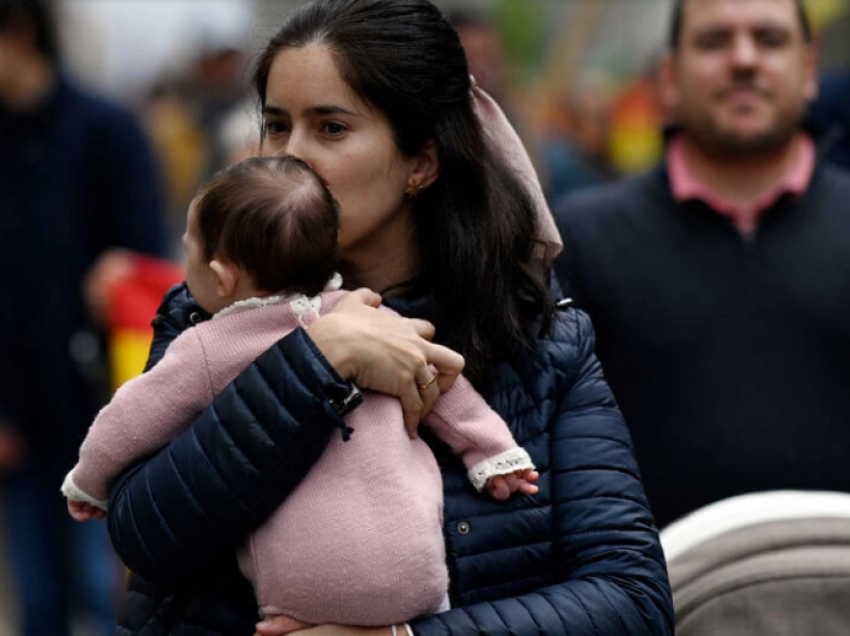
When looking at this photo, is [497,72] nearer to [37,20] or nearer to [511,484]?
[37,20]

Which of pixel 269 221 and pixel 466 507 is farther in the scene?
pixel 466 507

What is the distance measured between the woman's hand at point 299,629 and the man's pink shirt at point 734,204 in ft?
7.52

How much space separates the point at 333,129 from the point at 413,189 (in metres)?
0.22

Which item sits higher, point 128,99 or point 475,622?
point 475,622

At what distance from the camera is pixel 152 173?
570 centimetres

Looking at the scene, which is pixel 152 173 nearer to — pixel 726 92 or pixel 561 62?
pixel 726 92

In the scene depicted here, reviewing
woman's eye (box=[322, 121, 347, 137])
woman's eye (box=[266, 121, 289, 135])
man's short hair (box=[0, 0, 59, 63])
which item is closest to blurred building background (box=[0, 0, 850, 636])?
man's short hair (box=[0, 0, 59, 63])

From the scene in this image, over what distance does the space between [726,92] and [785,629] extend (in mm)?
2055

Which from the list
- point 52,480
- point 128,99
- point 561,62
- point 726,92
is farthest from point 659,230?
point 128,99

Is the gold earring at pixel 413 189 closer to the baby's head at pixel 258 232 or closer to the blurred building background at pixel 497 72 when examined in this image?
the baby's head at pixel 258 232

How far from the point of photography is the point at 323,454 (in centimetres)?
253

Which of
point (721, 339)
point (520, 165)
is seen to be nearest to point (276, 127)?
point (520, 165)

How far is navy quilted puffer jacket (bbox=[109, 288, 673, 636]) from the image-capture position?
2.48 metres

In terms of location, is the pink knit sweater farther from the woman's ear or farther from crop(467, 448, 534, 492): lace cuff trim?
the woman's ear
